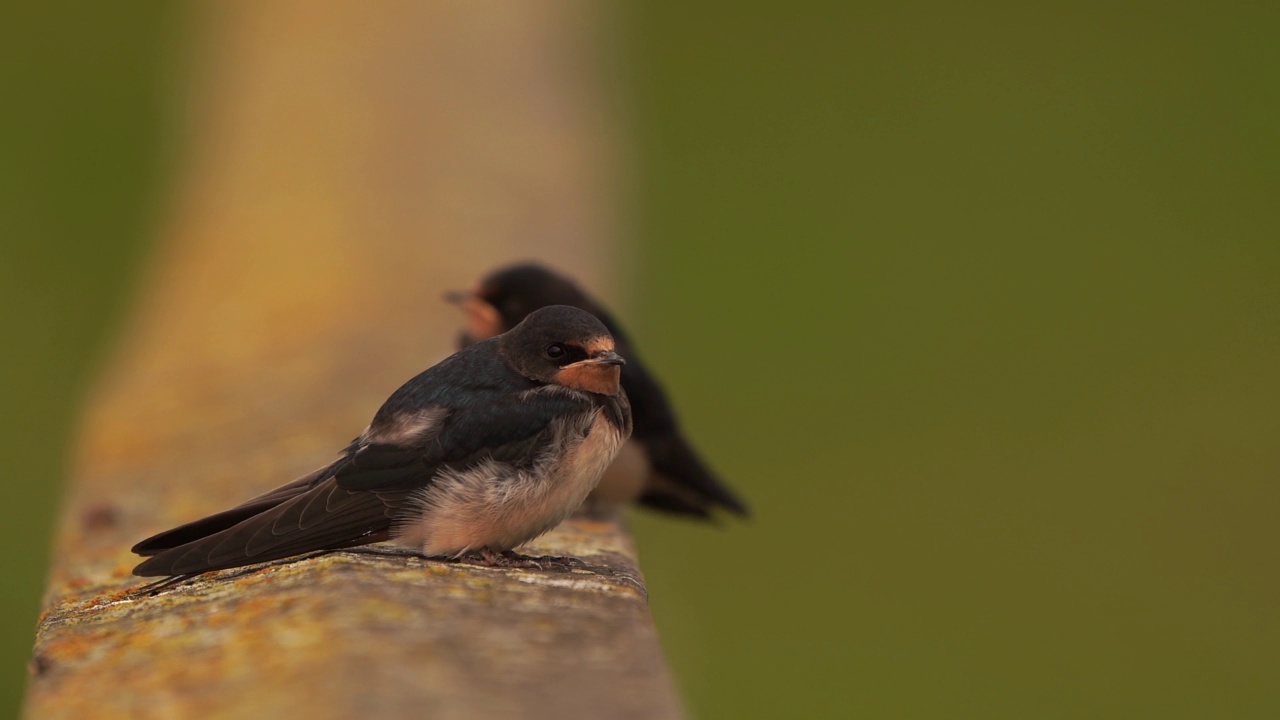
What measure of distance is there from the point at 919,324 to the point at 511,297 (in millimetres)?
6882

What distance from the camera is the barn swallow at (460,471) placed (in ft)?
12.2

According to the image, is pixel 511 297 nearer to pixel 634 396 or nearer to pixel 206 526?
pixel 634 396

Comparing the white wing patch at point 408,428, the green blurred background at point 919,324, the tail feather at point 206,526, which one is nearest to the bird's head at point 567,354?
the white wing patch at point 408,428

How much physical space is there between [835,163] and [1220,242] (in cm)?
354

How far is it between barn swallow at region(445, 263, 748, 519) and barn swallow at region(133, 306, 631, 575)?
1.60 meters

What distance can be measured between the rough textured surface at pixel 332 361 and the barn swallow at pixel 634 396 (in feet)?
0.94

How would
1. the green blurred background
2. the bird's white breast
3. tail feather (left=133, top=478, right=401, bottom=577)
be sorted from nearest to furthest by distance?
1. tail feather (left=133, top=478, right=401, bottom=577)
2. the bird's white breast
3. the green blurred background

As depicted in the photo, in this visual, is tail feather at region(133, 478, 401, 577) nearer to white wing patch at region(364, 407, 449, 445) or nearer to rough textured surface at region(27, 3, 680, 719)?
rough textured surface at region(27, 3, 680, 719)

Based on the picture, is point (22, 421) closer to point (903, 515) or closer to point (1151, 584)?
point (903, 515)

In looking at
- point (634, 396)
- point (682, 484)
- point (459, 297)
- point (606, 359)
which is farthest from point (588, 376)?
point (682, 484)

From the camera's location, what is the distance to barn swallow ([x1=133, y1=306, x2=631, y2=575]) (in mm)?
3732

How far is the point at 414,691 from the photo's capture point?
99.2 inches

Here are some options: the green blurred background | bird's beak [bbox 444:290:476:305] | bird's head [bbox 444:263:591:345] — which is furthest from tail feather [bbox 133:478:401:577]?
the green blurred background

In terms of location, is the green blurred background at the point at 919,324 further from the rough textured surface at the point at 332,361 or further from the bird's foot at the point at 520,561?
the bird's foot at the point at 520,561
